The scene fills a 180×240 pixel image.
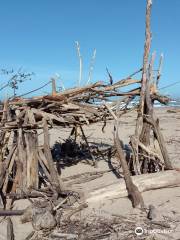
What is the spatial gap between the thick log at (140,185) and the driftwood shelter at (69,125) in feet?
0.05

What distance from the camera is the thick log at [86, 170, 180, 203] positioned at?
6375mm

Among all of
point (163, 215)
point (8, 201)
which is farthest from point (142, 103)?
point (8, 201)

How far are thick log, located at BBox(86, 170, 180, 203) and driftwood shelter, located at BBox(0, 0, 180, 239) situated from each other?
2 centimetres

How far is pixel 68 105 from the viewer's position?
23.9 feet

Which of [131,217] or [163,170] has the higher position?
[163,170]

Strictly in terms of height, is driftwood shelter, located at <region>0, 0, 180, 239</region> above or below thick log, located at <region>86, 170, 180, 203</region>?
above

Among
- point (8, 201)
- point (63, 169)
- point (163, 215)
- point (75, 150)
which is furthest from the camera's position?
point (75, 150)

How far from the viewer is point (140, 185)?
6.64 metres

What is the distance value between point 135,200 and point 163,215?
57 centimetres

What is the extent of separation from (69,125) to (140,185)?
189 centimetres

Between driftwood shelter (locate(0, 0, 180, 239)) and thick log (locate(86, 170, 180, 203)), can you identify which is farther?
driftwood shelter (locate(0, 0, 180, 239))

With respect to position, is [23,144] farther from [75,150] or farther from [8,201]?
[75,150]

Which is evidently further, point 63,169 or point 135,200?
point 63,169

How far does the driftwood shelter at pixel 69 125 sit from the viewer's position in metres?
6.71
